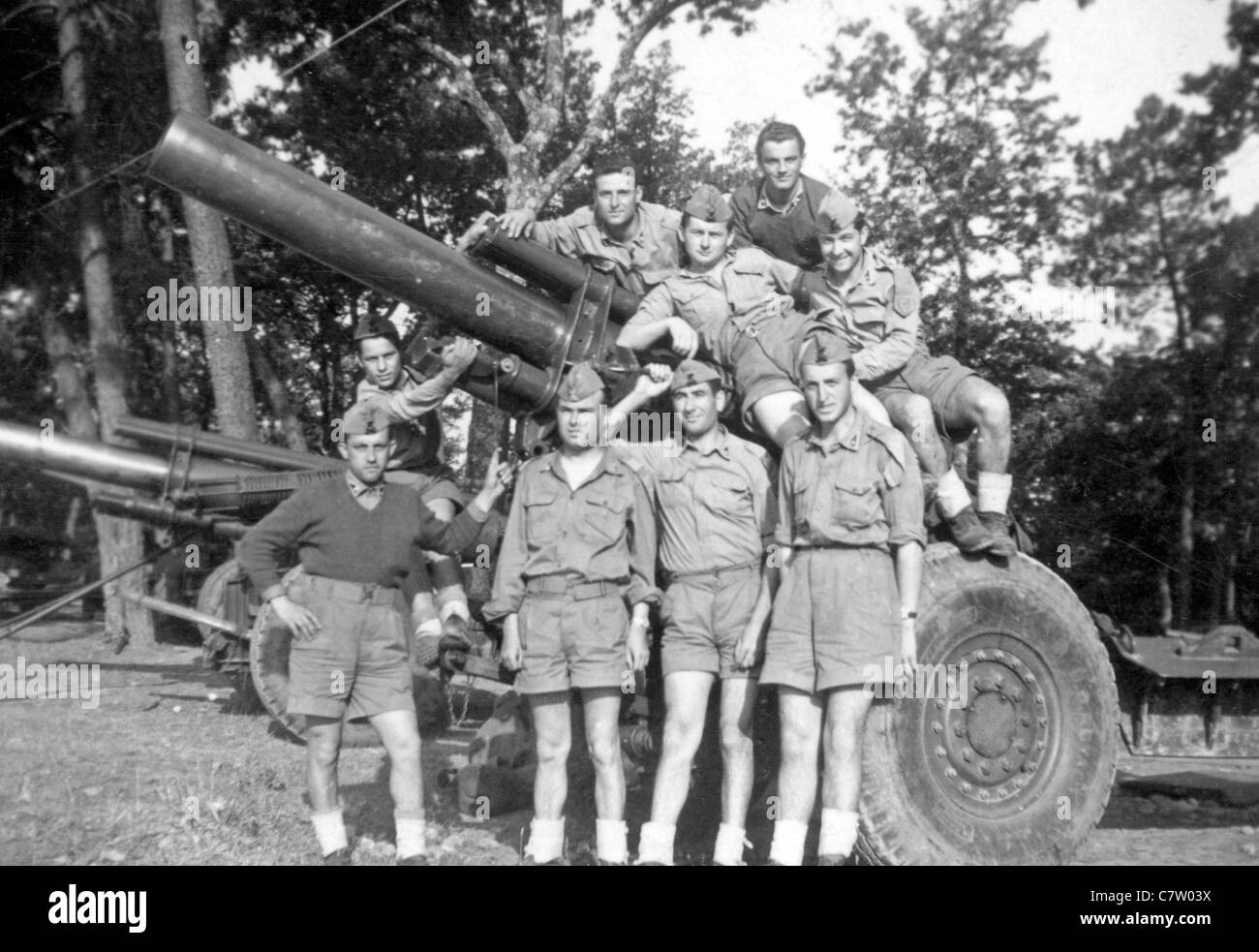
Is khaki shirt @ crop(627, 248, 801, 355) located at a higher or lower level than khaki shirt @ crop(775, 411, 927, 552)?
higher

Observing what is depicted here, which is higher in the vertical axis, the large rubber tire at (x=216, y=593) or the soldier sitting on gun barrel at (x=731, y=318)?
the soldier sitting on gun barrel at (x=731, y=318)

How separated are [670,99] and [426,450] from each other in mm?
14721

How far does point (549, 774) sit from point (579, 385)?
1.40 meters

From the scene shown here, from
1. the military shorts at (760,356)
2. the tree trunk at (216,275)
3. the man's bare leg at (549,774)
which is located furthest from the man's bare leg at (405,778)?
the tree trunk at (216,275)

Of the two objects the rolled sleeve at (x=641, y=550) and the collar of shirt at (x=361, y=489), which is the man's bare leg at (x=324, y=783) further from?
the rolled sleeve at (x=641, y=550)

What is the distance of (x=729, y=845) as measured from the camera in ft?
12.5

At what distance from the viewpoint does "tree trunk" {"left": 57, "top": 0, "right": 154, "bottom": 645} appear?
1206 cm

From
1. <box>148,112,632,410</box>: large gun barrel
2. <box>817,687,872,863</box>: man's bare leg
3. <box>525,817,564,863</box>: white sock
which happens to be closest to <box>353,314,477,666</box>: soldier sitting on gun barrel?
<box>148,112,632,410</box>: large gun barrel

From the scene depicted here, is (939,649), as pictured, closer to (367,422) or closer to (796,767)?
(796,767)

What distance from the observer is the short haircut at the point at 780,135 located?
5160mm

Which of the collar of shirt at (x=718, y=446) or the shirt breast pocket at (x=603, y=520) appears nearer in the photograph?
the shirt breast pocket at (x=603, y=520)

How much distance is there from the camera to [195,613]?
7961 millimetres

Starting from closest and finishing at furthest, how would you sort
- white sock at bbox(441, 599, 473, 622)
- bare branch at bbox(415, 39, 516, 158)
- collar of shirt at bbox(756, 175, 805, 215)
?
white sock at bbox(441, 599, 473, 622)
collar of shirt at bbox(756, 175, 805, 215)
bare branch at bbox(415, 39, 516, 158)

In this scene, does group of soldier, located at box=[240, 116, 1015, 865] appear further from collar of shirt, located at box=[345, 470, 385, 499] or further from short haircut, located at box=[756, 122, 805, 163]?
short haircut, located at box=[756, 122, 805, 163]
